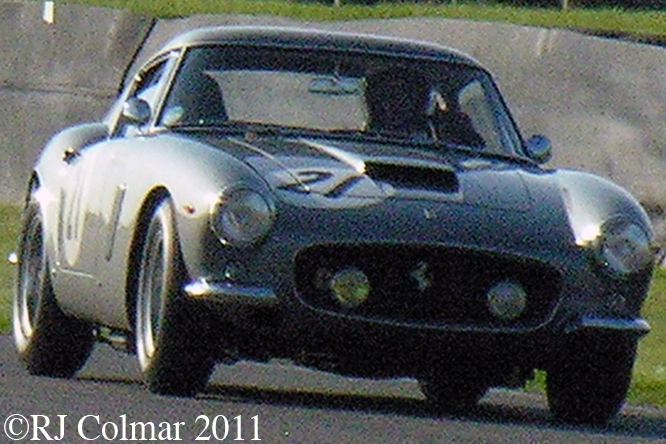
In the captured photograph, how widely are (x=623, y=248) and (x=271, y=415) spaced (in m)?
1.44

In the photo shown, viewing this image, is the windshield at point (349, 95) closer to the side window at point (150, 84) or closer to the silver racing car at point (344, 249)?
the silver racing car at point (344, 249)

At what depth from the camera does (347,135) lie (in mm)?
10438

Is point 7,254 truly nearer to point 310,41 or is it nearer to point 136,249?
point 310,41

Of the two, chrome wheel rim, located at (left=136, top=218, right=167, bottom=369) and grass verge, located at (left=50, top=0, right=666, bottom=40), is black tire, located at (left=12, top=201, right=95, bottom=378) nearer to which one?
chrome wheel rim, located at (left=136, top=218, right=167, bottom=369)

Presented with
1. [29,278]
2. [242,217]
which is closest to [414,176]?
[242,217]

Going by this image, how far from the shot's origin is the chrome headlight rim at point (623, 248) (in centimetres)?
964

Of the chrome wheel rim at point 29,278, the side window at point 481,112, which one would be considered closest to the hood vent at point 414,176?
the side window at point 481,112

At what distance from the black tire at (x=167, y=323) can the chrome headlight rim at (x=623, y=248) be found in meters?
1.43

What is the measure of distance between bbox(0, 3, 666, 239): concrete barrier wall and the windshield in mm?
9185

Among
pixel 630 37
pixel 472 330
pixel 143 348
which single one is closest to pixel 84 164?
pixel 143 348

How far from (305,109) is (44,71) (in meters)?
11.5

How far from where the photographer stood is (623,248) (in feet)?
31.9

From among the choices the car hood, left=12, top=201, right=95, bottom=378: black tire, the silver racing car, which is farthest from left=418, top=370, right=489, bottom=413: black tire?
left=12, top=201, right=95, bottom=378: black tire

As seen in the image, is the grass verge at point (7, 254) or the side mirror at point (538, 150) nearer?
the side mirror at point (538, 150)
